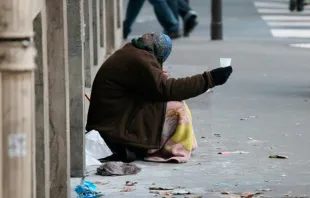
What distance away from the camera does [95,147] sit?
752 centimetres

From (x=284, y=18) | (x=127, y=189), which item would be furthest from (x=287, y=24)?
(x=127, y=189)

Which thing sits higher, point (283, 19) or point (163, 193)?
point (283, 19)

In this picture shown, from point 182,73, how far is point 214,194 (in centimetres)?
626

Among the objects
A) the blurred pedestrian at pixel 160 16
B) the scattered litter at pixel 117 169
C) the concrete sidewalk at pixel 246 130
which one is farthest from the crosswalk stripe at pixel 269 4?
the scattered litter at pixel 117 169

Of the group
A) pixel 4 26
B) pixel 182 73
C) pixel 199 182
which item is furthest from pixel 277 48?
pixel 4 26

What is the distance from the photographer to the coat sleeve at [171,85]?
7305 mm

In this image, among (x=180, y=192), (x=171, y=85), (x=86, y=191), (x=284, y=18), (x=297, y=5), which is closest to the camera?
(x=86, y=191)

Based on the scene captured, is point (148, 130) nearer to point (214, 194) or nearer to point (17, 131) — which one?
point (214, 194)

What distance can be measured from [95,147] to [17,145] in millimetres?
4597

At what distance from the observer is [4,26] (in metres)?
2.93

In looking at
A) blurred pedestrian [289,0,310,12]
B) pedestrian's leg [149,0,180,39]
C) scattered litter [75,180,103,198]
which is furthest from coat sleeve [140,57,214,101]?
blurred pedestrian [289,0,310,12]

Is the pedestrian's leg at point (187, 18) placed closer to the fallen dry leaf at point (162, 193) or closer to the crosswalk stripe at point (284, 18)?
the crosswalk stripe at point (284, 18)

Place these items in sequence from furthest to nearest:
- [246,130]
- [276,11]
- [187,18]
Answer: [276,11]
[187,18]
[246,130]

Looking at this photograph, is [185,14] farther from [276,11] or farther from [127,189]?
[127,189]
